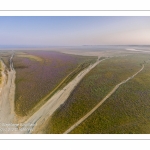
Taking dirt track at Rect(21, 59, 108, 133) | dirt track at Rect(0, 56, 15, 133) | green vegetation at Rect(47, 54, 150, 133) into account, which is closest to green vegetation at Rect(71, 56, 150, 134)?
green vegetation at Rect(47, 54, 150, 133)

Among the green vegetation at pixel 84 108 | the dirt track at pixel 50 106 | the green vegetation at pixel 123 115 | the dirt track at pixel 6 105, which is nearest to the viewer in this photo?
the green vegetation at pixel 123 115

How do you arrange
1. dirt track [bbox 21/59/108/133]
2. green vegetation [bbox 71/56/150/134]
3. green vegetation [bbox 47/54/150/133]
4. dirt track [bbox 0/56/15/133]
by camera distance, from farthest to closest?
dirt track [bbox 21/59/108/133], dirt track [bbox 0/56/15/133], green vegetation [bbox 47/54/150/133], green vegetation [bbox 71/56/150/134]

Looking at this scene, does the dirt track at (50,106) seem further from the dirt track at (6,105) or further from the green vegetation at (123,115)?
the green vegetation at (123,115)

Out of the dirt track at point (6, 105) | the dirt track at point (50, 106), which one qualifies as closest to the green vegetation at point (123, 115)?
the dirt track at point (50, 106)

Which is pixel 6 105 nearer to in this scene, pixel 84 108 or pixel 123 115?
pixel 84 108

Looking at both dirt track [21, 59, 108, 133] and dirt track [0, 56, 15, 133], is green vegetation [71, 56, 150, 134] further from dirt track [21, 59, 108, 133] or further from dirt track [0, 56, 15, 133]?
dirt track [0, 56, 15, 133]

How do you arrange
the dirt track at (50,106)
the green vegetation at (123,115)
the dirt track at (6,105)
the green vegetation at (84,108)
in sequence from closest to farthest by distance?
the green vegetation at (123,115)
the green vegetation at (84,108)
the dirt track at (6,105)
the dirt track at (50,106)
